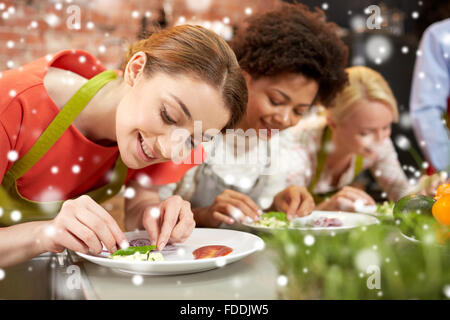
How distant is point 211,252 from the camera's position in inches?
24.1

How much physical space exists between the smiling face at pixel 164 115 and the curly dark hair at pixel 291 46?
0.32 metres

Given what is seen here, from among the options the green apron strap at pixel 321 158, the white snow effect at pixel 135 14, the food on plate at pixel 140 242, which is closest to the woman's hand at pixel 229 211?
the food on plate at pixel 140 242

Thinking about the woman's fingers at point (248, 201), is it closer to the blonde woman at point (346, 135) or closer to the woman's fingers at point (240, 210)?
the woman's fingers at point (240, 210)

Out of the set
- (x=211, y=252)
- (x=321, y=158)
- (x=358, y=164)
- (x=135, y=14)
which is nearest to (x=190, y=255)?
(x=211, y=252)

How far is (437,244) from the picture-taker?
59 cm

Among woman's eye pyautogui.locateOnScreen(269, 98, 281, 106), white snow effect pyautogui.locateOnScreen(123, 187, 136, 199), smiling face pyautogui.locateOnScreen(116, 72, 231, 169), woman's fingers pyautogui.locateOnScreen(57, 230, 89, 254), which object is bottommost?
white snow effect pyautogui.locateOnScreen(123, 187, 136, 199)

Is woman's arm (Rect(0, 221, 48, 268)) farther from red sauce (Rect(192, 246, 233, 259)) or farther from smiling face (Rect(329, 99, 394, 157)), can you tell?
smiling face (Rect(329, 99, 394, 157))

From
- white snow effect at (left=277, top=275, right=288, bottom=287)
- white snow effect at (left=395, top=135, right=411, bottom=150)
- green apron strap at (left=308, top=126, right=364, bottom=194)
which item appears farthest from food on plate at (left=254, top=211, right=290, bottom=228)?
white snow effect at (left=395, top=135, right=411, bottom=150)

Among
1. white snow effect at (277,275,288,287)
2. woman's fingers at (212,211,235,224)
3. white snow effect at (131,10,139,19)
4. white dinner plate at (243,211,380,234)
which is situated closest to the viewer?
white snow effect at (277,275,288,287)

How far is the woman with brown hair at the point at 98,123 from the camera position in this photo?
0.57m

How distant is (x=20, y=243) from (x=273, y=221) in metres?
0.41

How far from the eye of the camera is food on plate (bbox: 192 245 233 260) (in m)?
0.60

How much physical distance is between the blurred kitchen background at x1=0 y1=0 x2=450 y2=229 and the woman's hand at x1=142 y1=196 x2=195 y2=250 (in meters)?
0.93
